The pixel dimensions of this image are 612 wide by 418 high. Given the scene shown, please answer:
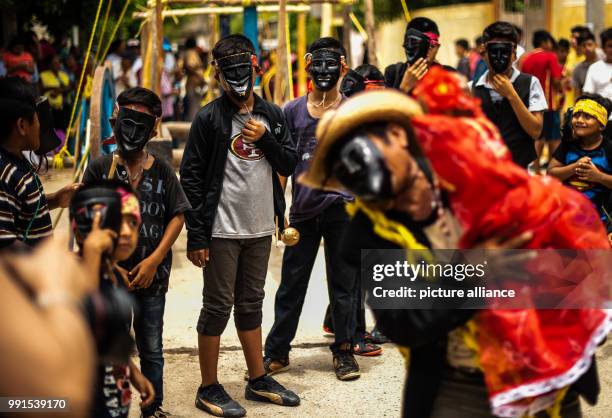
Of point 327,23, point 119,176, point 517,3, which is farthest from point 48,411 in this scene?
point 517,3

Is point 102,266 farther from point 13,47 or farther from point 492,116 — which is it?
point 13,47

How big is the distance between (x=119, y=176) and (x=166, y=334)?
198 cm

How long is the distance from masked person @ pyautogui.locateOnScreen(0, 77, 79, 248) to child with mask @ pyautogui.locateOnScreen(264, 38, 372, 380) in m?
1.69

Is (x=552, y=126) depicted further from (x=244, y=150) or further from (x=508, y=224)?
(x=508, y=224)

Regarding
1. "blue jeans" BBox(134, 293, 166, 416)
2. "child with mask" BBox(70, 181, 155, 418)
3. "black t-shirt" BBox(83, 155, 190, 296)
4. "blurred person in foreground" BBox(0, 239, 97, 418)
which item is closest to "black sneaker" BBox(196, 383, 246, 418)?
"blue jeans" BBox(134, 293, 166, 416)

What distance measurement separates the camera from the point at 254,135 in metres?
4.72

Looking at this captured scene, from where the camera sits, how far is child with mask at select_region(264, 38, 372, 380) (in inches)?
212

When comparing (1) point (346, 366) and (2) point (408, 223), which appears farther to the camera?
(1) point (346, 366)

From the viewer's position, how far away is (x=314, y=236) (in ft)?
17.9

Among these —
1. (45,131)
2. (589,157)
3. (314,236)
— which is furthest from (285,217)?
(589,157)

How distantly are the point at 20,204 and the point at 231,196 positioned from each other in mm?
1174

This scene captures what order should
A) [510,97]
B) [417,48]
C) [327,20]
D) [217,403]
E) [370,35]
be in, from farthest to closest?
1. [327,20]
2. [370,35]
3. [417,48]
4. [510,97]
5. [217,403]

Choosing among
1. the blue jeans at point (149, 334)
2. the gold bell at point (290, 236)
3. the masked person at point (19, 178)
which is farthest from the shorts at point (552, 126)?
the masked person at point (19, 178)

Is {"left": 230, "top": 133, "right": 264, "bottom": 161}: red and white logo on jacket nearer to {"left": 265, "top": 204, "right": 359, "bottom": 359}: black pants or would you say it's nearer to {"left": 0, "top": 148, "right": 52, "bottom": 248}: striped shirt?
{"left": 265, "top": 204, "right": 359, "bottom": 359}: black pants
